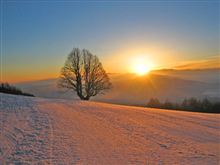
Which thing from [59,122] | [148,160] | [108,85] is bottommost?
[148,160]

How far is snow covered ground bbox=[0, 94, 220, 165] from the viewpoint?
6.24m

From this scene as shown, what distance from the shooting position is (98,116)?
11125 mm

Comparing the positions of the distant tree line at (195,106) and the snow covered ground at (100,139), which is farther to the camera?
the distant tree line at (195,106)

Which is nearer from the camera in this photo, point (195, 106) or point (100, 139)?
point (100, 139)

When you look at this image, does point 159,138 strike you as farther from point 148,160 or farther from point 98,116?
point 98,116

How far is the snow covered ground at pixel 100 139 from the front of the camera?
20.5ft

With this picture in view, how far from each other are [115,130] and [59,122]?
2.29m

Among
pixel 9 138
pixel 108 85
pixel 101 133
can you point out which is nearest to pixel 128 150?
pixel 101 133

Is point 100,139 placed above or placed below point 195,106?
below

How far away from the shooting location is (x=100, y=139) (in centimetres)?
782

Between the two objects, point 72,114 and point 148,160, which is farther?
point 72,114

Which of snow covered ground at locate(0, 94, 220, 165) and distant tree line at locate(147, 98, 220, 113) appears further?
distant tree line at locate(147, 98, 220, 113)

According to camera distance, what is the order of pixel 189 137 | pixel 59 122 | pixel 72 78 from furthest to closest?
pixel 72 78 → pixel 59 122 → pixel 189 137

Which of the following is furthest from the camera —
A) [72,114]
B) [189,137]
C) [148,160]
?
[72,114]
